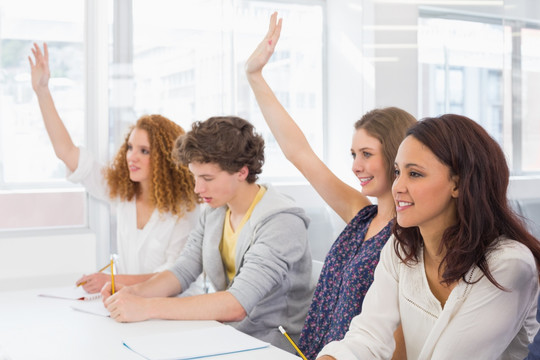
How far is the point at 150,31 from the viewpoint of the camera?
3488 millimetres

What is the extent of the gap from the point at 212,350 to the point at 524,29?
5.53 ft

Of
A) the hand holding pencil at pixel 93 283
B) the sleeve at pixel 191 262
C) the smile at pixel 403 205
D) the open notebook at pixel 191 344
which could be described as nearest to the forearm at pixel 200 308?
the open notebook at pixel 191 344

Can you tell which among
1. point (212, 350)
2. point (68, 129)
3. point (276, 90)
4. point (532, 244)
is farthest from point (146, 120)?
point (532, 244)

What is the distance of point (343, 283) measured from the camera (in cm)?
195

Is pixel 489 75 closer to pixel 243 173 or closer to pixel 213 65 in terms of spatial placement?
pixel 243 173

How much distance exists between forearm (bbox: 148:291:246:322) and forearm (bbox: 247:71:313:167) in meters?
0.62

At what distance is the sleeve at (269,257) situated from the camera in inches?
79.9

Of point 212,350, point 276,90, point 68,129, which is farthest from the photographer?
point 276,90

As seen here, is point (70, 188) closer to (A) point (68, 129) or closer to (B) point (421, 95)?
(A) point (68, 129)

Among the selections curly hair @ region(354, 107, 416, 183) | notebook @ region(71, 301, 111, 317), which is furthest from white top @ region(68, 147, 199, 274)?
curly hair @ region(354, 107, 416, 183)

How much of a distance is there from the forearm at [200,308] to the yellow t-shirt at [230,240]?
0.36 meters

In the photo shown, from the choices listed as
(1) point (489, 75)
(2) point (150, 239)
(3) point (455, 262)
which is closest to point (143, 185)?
(2) point (150, 239)

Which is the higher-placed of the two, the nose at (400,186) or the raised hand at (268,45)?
the raised hand at (268,45)

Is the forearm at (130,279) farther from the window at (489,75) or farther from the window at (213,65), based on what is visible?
the window at (489,75)
